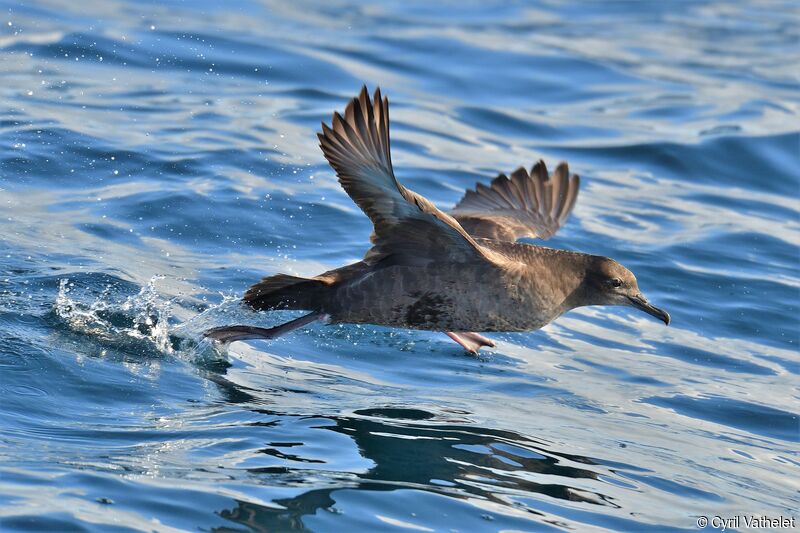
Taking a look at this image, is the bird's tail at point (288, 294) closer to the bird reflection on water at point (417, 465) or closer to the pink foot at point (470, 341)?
the bird reflection on water at point (417, 465)

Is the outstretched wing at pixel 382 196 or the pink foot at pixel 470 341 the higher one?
the outstretched wing at pixel 382 196

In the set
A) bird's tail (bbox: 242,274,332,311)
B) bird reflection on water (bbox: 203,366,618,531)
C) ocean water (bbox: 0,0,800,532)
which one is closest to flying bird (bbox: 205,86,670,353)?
bird's tail (bbox: 242,274,332,311)

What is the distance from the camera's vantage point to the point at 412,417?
21.0 ft

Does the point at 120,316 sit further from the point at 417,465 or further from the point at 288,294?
the point at 417,465

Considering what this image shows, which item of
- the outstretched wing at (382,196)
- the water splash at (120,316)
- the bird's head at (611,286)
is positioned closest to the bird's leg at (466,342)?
the bird's head at (611,286)

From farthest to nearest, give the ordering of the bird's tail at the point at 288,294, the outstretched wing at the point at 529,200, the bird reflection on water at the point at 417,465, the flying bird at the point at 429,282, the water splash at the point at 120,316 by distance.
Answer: the outstretched wing at the point at 529,200
the water splash at the point at 120,316
the bird's tail at the point at 288,294
the flying bird at the point at 429,282
the bird reflection on water at the point at 417,465

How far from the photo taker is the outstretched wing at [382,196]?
5887 mm

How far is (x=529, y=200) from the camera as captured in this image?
332 inches

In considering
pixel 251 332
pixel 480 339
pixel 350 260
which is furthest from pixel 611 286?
pixel 350 260

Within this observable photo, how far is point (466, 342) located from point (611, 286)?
1049 mm

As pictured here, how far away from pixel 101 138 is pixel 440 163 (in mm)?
3292

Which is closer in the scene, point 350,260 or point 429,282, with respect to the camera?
point 429,282

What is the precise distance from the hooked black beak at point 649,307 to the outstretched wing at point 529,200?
39.4 inches

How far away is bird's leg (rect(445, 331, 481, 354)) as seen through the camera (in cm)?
761
